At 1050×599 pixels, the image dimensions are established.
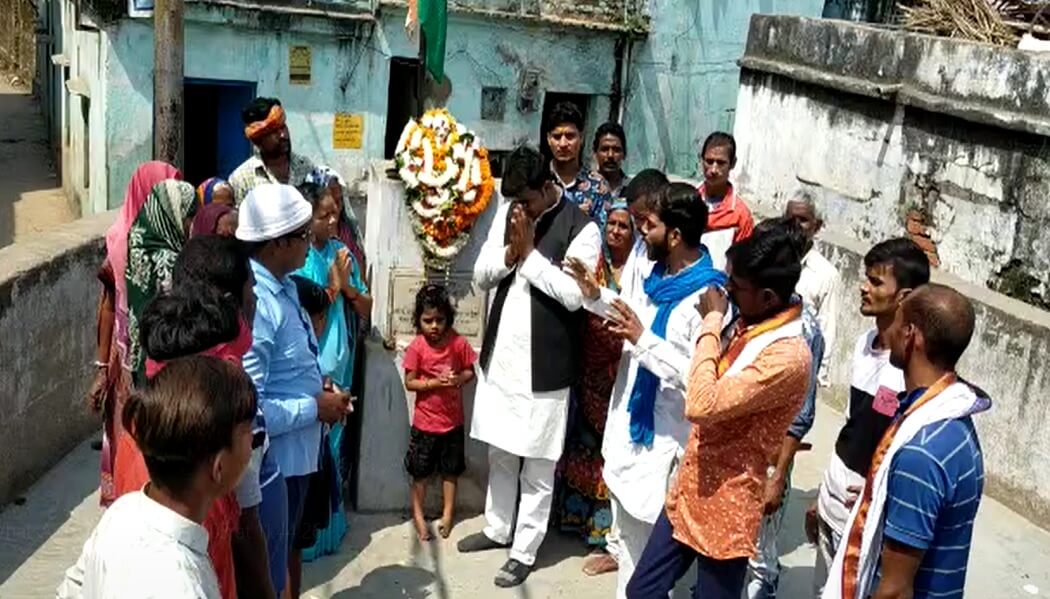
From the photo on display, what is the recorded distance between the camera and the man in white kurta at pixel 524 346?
171 inches

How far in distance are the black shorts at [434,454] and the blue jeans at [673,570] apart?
147 centimetres

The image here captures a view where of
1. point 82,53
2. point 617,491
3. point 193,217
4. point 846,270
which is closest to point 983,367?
point 846,270

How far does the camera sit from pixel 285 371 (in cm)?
337

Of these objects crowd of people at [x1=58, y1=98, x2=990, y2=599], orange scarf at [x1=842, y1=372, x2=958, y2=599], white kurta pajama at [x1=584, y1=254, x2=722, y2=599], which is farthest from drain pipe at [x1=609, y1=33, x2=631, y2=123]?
orange scarf at [x1=842, y1=372, x2=958, y2=599]

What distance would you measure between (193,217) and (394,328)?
4.21ft

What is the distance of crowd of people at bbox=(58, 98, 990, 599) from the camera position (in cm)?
257

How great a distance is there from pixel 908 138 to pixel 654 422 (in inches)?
234

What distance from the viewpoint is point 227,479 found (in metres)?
2.08

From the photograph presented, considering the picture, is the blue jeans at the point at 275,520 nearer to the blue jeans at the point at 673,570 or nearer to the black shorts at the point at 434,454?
the blue jeans at the point at 673,570

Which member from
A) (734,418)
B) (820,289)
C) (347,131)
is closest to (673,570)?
(734,418)

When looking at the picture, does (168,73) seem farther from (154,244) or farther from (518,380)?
(518,380)

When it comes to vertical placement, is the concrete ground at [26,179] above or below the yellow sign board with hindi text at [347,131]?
below

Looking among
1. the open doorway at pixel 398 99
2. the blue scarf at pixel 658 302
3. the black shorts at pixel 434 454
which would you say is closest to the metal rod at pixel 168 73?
the black shorts at pixel 434 454

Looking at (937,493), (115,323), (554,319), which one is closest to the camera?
(937,493)
